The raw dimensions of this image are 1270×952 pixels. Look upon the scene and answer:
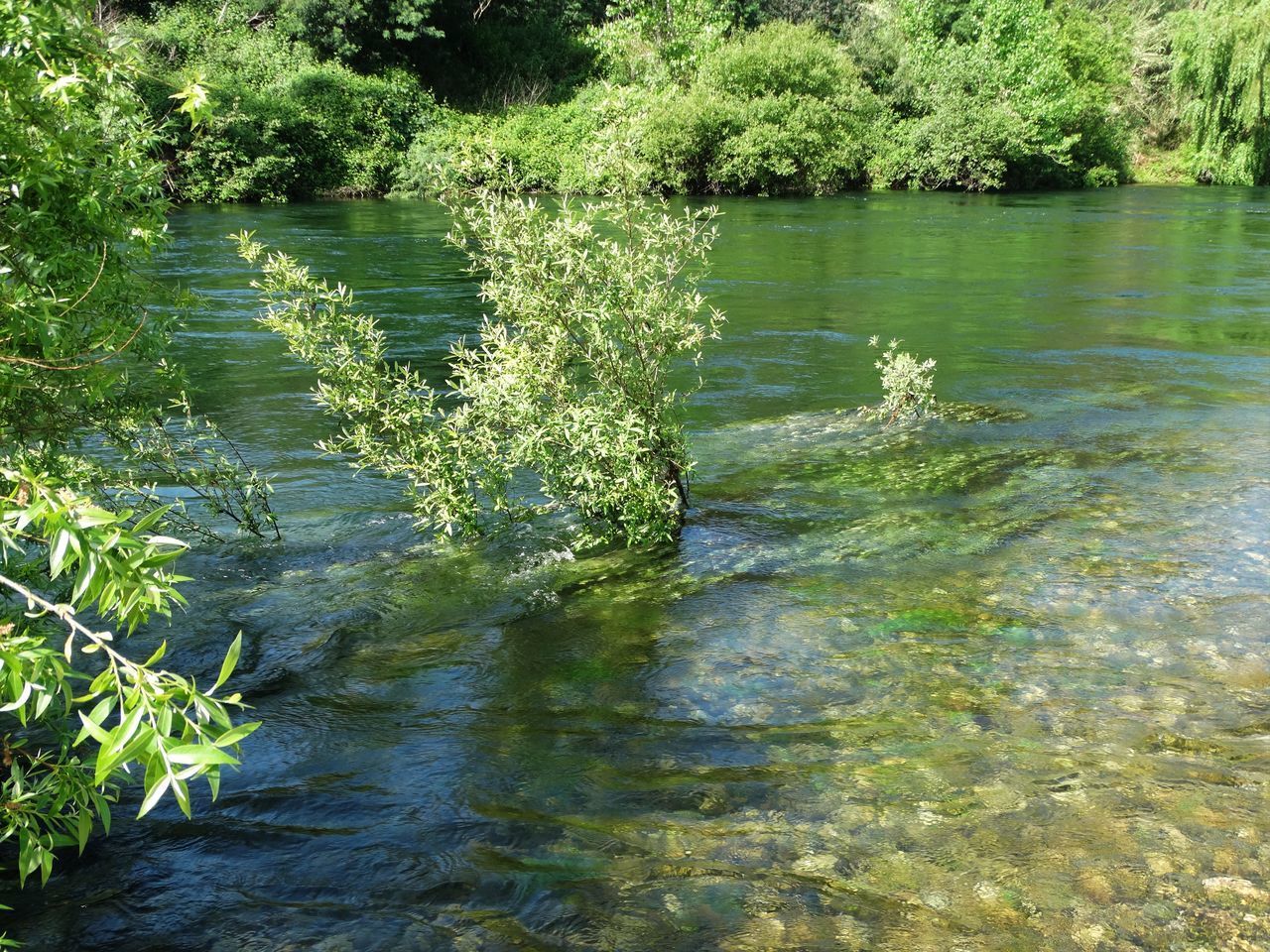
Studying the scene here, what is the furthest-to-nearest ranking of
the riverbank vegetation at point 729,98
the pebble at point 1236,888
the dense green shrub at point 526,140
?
the dense green shrub at point 526,140, the riverbank vegetation at point 729,98, the pebble at point 1236,888

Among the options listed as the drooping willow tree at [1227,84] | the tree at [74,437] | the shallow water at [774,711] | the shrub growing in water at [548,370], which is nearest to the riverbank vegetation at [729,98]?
the drooping willow tree at [1227,84]

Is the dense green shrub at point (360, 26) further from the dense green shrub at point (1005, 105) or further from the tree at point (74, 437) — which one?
the tree at point (74, 437)

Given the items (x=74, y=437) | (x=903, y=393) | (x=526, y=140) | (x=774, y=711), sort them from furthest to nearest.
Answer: (x=526, y=140) → (x=903, y=393) → (x=74, y=437) → (x=774, y=711)

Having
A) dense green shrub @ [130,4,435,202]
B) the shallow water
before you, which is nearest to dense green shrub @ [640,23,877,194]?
dense green shrub @ [130,4,435,202]

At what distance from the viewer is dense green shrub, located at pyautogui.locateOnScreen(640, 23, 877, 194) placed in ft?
140

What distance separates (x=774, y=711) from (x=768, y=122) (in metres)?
40.8

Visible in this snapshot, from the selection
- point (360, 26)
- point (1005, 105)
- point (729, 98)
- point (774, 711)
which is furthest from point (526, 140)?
point (774, 711)

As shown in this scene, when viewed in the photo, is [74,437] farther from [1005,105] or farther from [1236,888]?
[1005,105]

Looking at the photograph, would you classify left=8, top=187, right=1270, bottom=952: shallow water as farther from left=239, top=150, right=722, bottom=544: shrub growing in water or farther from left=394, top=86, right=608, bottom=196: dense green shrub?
left=394, top=86, right=608, bottom=196: dense green shrub

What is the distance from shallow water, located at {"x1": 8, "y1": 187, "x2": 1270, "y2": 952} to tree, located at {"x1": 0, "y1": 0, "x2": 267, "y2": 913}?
767 millimetres

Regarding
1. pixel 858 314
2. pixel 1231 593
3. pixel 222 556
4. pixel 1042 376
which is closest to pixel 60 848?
pixel 222 556

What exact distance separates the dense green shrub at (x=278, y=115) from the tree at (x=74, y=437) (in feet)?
117

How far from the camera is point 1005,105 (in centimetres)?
4591

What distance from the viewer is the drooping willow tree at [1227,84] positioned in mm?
42594
